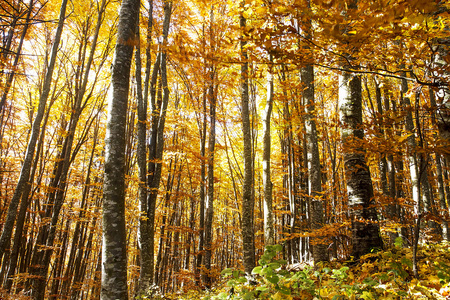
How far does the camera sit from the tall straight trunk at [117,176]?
267 centimetres

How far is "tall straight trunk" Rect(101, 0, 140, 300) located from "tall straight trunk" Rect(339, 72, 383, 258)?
314cm

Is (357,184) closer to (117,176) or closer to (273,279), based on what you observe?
(273,279)

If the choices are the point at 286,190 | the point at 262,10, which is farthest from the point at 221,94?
the point at 262,10

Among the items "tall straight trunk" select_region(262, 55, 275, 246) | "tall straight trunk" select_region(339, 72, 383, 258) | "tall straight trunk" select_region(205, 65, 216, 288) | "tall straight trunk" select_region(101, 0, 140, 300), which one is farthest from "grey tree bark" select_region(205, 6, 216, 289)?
"tall straight trunk" select_region(101, 0, 140, 300)

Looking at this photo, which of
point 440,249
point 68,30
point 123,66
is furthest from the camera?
point 68,30

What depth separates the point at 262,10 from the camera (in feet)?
6.29

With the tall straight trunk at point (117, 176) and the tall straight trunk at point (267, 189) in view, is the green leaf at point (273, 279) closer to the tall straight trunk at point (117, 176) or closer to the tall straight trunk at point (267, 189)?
the tall straight trunk at point (117, 176)

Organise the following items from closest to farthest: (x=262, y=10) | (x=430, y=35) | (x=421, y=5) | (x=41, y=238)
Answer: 1. (x=421, y=5)
2. (x=262, y=10)
3. (x=430, y=35)
4. (x=41, y=238)

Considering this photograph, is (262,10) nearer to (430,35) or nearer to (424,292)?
(430,35)

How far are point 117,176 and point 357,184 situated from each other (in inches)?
144

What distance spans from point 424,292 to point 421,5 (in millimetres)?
2392

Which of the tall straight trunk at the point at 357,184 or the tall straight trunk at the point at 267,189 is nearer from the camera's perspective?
the tall straight trunk at the point at 357,184

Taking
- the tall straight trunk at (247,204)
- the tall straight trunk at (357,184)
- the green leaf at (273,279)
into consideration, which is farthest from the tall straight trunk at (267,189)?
the green leaf at (273,279)

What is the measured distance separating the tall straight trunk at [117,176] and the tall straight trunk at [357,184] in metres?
3.14
